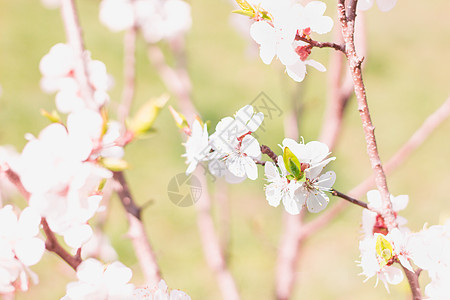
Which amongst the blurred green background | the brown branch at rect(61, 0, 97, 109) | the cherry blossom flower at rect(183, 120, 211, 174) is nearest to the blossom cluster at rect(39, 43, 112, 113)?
the brown branch at rect(61, 0, 97, 109)

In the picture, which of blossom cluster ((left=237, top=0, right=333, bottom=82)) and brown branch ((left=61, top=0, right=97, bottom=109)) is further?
brown branch ((left=61, top=0, right=97, bottom=109))

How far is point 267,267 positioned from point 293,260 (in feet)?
4.24

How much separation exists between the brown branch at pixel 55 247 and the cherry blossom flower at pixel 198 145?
6.3 inches

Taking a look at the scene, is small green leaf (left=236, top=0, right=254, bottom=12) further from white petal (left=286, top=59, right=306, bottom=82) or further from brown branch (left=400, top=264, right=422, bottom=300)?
brown branch (left=400, top=264, right=422, bottom=300)

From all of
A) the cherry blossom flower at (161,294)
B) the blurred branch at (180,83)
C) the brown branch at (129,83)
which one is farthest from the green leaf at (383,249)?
the blurred branch at (180,83)

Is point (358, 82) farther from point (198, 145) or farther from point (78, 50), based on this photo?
point (78, 50)

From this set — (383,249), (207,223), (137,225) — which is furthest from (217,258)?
(383,249)

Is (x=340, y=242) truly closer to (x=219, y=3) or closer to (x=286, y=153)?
(x=286, y=153)

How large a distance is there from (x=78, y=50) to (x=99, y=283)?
1.15 feet

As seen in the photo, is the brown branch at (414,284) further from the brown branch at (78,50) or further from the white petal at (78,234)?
the brown branch at (78,50)

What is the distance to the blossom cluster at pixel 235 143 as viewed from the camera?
0.54 metres

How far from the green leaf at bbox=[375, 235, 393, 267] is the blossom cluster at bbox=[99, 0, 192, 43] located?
902mm

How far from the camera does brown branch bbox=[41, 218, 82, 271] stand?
21.1 inches

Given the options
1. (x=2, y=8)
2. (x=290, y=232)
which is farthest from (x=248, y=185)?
(x=2, y=8)
